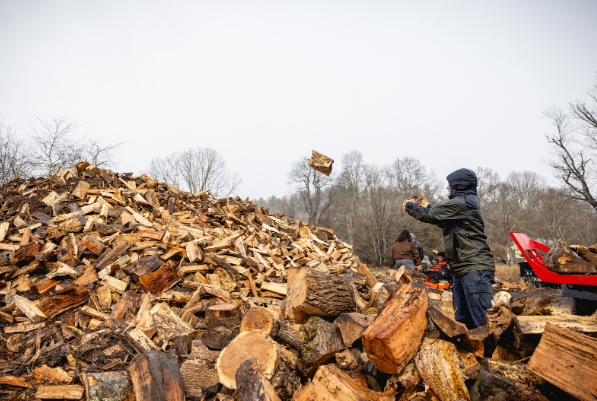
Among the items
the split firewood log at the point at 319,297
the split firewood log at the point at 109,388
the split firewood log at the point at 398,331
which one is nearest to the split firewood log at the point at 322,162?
the split firewood log at the point at 319,297

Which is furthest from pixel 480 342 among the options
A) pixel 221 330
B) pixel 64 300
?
pixel 64 300

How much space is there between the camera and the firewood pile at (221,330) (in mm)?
1893

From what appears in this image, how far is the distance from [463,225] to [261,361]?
2413mm

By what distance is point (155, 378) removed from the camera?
85.5 inches

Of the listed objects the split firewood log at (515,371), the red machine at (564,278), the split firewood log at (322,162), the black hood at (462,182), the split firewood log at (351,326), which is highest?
the split firewood log at (322,162)

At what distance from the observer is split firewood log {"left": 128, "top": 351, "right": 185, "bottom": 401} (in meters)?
2.14

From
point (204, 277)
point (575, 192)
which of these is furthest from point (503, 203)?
point (204, 277)

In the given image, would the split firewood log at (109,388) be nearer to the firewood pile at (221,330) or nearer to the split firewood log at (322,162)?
the firewood pile at (221,330)

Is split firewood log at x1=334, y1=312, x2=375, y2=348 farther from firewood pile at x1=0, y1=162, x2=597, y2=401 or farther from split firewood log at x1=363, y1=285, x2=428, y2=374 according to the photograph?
split firewood log at x1=363, y1=285, x2=428, y2=374

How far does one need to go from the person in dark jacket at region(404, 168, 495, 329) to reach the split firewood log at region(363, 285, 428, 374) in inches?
42.4

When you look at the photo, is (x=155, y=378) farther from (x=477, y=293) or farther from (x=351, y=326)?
(x=477, y=293)

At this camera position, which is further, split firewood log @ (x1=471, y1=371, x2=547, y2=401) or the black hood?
the black hood

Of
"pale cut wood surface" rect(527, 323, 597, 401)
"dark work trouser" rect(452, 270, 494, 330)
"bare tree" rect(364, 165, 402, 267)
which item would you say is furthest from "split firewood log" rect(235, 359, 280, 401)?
"bare tree" rect(364, 165, 402, 267)

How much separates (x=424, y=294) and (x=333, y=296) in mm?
826
